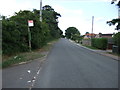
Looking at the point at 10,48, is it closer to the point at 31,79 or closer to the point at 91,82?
the point at 31,79

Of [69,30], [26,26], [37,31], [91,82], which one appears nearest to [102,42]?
[37,31]

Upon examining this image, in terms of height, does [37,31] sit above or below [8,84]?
above

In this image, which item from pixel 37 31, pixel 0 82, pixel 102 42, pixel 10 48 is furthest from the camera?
pixel 102 42

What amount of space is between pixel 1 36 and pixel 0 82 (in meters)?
7.37

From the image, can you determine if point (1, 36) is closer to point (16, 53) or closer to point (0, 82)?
point (16, 53)

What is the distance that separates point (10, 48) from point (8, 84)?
8.56 meters

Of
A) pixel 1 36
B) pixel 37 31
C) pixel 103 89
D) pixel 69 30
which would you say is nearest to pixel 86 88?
pixel 103 89

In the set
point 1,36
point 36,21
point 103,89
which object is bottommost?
point 103,89

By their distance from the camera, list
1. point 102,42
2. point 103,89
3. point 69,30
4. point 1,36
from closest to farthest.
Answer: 1. point 103,89
2. point 1,36
3. point 102,42
4. point 69,30

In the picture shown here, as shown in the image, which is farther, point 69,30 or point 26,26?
point 69,30

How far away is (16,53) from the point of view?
16391 millimetres

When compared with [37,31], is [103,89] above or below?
below

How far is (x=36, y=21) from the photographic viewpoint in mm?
23484

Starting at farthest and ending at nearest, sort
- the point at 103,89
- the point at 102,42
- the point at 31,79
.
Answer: the point at 102,42
the point at 31,79
the point at 103,89
